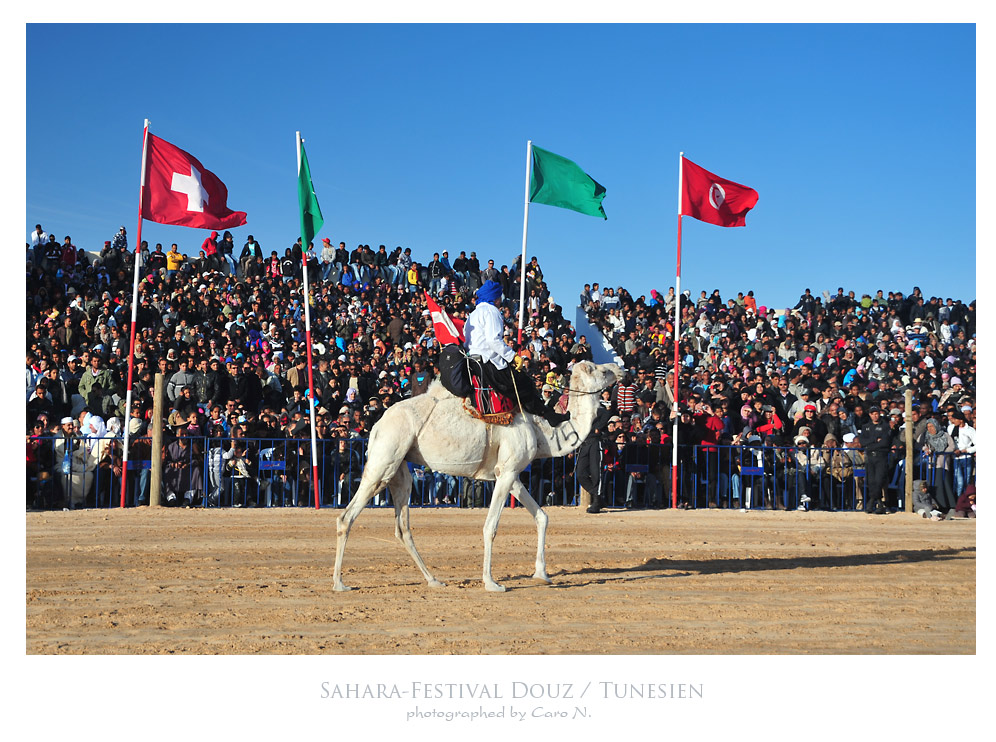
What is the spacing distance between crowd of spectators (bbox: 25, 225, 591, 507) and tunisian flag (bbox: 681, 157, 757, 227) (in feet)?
14.6

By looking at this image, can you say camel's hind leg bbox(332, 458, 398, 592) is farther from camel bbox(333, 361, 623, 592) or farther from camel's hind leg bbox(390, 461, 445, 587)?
camel's hind leg bbox(390, 461, 445, 587)

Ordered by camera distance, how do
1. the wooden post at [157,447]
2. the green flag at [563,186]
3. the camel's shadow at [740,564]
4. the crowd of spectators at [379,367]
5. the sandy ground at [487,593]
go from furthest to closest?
1. the green flag at [563,186]
2. the crowd of spectators at [379,367]
3. the wooden post at [157,447]
4. the camel's shadow at [740,564]
5. the sandy ground at [487,593]

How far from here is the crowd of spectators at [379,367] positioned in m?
19.1

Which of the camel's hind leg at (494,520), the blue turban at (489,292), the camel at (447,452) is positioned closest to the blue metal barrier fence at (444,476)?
the camel at (447,452)

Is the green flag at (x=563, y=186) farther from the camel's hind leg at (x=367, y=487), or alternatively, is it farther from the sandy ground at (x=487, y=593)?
the camel's hind leg at (x=367, y=487)

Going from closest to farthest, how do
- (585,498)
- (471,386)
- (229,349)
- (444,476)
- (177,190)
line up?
(471,386) < (177,190) < (585,498) < (444,476) < (229,349)

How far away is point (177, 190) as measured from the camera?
18.3 metres

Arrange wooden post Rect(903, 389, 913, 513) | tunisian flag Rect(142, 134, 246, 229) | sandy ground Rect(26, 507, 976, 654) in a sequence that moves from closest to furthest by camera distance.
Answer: sandy ground Rect(26, 507, 976, 654)
tunisian flag Rect(142, 134, 246, 229)
wooden post Rect(903, 389, 913, 513)

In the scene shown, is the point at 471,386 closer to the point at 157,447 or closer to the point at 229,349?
the point at 157,447

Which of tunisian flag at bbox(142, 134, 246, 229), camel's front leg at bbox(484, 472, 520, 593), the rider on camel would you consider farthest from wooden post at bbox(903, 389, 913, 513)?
tunisian flag at bbox(142, 134, 246, 229)

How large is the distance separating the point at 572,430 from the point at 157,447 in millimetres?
9208

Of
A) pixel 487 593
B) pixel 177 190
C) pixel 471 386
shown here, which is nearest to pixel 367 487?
pixel 471 386

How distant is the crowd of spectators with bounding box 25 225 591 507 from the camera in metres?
18.6

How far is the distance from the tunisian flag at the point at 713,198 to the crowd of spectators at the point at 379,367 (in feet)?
11.8
